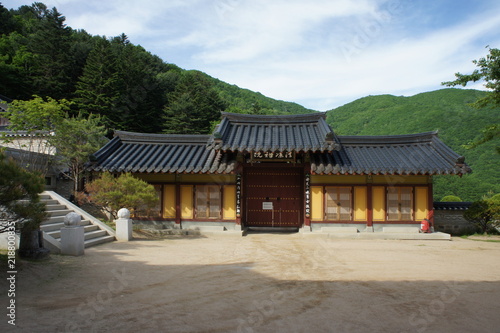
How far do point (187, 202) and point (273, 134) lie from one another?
4545 mm

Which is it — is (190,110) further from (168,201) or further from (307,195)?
(307,195)

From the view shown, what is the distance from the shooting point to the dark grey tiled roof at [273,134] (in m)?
12.4

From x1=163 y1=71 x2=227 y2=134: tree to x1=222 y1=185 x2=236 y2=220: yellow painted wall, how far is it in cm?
2261

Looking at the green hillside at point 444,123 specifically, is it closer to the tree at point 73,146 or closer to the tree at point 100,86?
the tree at point 73,146

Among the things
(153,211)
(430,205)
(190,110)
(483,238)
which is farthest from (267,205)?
(190,110)

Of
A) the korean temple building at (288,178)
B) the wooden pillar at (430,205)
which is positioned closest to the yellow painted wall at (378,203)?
the korean temple building at (288,178)

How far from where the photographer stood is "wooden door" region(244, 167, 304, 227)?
1388 centimetres

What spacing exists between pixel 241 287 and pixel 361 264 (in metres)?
3.40

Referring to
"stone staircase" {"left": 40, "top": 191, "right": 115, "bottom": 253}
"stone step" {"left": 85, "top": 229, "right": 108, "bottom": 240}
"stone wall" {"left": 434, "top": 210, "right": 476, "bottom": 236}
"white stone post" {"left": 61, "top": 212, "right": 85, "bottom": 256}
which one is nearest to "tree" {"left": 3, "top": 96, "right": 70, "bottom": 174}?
"stone staircase" {"left": 40, "top": 191, "right": 115, "bottom": 253}

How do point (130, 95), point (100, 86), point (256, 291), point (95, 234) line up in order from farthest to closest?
point (130, 95), point (100, 86), point (95, 234), point (256, 291)

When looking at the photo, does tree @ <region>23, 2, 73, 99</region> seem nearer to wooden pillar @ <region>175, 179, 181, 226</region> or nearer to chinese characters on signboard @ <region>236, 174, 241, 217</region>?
wooden pillar @ <region>175, 179, 181, 226</region>

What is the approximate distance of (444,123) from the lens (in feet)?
126

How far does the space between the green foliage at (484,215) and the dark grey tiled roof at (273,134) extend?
667 centimetres

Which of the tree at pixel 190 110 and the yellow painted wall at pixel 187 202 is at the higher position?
the tree at pixel 190 110
